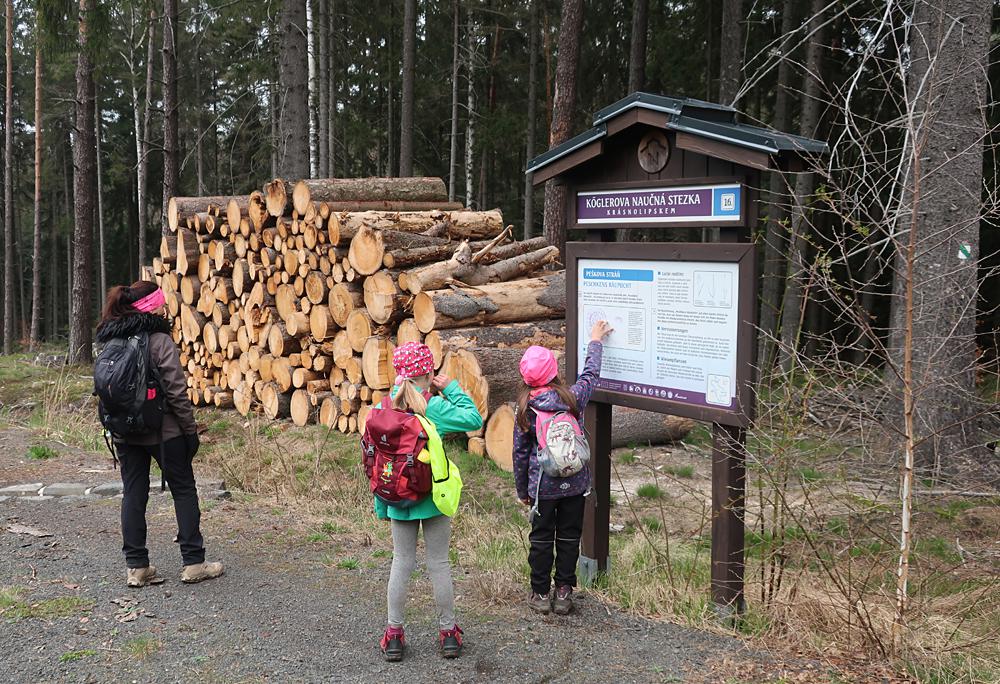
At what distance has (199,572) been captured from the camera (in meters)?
5.07

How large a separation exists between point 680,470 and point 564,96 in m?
7.13

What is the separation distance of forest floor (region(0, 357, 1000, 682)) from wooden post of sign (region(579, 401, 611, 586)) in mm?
156

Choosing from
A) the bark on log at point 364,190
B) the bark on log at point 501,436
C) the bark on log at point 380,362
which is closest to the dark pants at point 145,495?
the bark on log at point 501,436

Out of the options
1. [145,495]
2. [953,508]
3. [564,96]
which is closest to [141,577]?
[145,495]

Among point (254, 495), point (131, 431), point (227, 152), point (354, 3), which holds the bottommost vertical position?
point (254, 495)

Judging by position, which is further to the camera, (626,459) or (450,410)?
(626,459)

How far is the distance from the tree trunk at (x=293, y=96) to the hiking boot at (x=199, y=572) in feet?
27.4

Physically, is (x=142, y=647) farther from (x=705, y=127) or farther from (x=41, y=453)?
(x=41, y=453)

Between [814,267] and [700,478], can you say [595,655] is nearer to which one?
[814,267]

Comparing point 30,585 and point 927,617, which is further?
point 30,585

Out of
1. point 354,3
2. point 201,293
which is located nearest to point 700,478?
point 201,293

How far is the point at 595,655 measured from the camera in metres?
4.02

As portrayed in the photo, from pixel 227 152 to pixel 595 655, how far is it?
32.4m

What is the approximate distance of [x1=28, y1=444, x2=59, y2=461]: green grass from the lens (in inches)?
336
